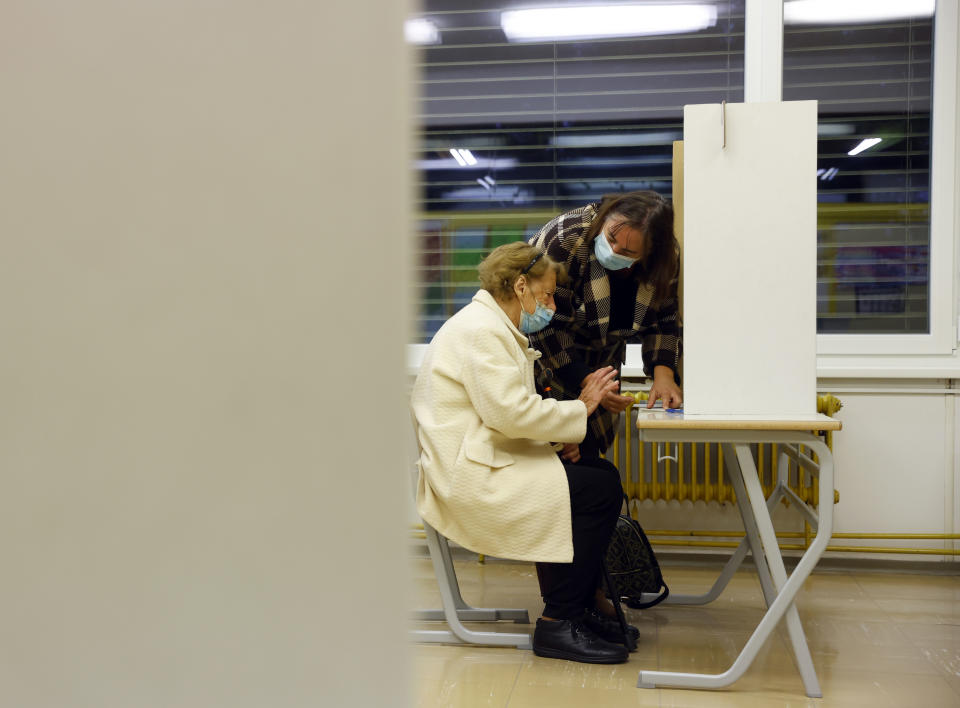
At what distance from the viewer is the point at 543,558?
A: 2.18 m

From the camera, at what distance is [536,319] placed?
96.8 inches

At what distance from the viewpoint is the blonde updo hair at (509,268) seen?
2348mm

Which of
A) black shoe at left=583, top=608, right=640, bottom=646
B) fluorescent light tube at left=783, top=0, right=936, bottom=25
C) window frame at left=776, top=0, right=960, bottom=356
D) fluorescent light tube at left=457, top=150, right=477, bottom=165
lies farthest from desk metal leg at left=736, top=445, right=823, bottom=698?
fluorescent light tube at left=783, top=0, right=936, bottom=25

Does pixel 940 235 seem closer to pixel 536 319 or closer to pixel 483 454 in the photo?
pixel 536 319

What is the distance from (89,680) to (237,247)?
0.13m

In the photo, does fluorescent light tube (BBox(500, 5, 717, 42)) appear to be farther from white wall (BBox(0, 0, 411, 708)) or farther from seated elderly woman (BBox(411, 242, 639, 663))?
white wall (BBox(0, 0, 411, 708))

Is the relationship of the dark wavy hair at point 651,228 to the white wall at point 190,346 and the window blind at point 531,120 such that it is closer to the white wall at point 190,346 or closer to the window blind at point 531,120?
the window blind at point 531,120

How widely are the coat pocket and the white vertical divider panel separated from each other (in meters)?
0.51

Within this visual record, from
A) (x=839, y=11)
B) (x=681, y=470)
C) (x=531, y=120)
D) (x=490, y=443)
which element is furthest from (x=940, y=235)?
(x=490, y=443)

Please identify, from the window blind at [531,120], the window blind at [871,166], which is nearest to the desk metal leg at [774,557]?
the window blind at [871,166]

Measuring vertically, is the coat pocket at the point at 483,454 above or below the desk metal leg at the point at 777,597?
above

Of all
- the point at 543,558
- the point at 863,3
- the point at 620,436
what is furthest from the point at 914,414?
the point at 543,558

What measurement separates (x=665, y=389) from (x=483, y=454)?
66cm

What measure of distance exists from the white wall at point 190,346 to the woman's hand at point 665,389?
2292 mm
